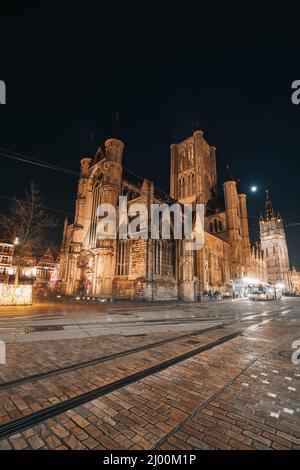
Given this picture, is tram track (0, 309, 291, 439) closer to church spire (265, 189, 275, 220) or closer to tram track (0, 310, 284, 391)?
tram track (0, 310, 284, 391)

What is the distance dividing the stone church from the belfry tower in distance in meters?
39.8

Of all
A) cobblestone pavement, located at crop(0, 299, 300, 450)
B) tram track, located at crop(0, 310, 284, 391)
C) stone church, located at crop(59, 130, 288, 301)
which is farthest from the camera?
stone church, located at crop(59, 130, 288, 301)

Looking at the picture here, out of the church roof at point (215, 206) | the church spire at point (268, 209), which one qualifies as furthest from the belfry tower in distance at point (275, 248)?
the church roof at point (215, 206)

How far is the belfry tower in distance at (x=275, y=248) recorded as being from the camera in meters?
82.0

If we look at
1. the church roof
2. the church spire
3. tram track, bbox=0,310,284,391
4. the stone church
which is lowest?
tram track, bbox=0,310,284,391

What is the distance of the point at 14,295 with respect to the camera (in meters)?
15.4

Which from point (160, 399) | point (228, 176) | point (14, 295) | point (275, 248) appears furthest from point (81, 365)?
point (275, 248)

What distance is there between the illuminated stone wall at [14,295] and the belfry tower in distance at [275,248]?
8517 cm

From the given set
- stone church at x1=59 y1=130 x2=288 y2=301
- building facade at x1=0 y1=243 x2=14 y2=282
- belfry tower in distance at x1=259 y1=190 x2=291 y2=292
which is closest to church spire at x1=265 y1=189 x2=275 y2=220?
belfry tower in distance at x1=259 y1=190 x2=291 y2=292

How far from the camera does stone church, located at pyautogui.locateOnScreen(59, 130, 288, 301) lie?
26016 mm

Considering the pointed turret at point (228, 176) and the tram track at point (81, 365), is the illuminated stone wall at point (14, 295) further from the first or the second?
the pointed turret at point (228, 176)

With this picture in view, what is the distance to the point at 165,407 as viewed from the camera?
254 cm
